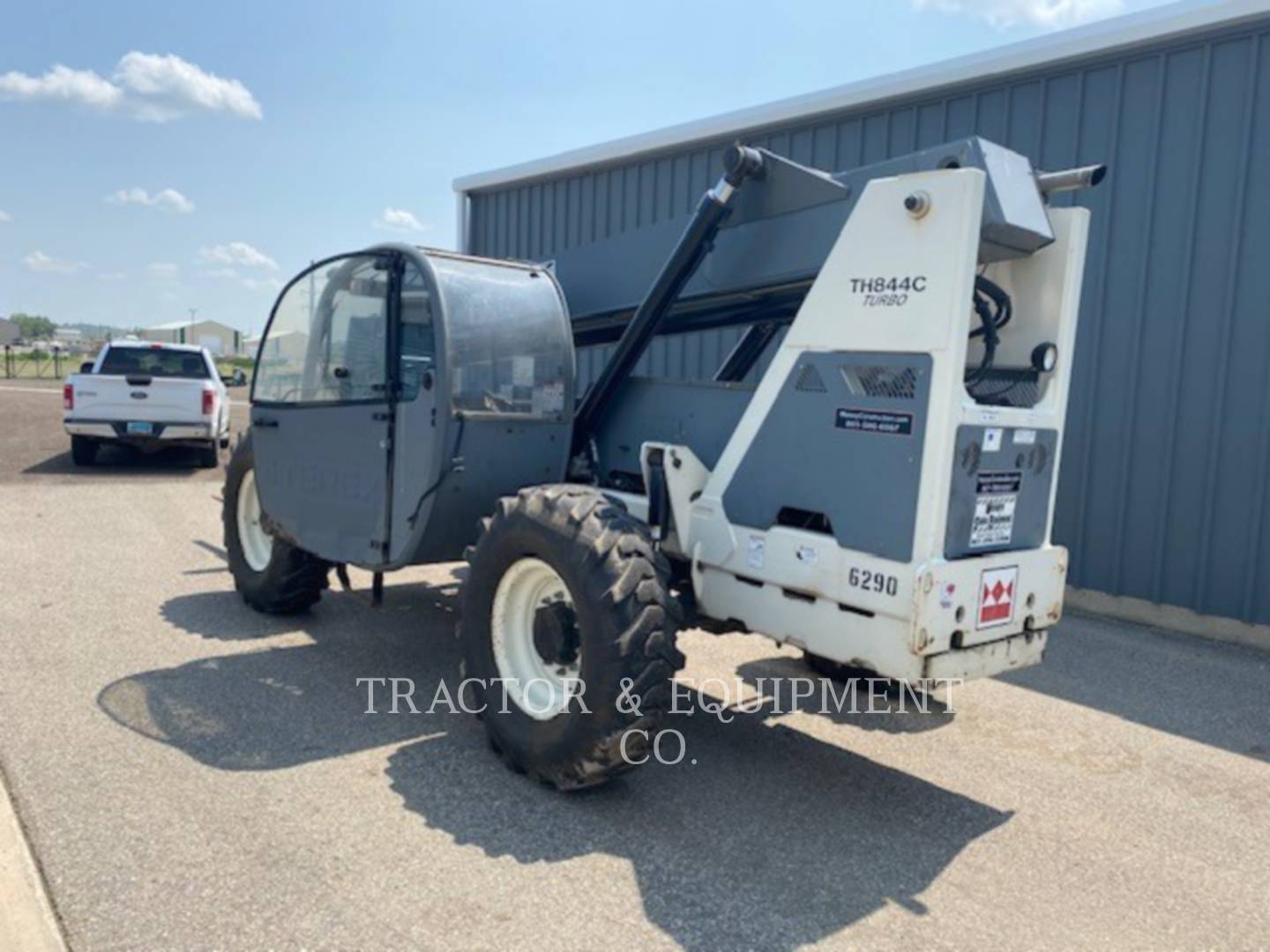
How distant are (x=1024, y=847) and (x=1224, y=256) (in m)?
5.19

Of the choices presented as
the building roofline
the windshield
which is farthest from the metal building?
the windshield

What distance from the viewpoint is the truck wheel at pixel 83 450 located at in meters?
14.1

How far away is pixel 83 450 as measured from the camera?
1415cm

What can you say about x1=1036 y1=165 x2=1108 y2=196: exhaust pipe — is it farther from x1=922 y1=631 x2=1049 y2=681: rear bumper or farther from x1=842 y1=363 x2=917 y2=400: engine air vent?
x1=922 y1=631 x2=1049 y2=681: rear bumper

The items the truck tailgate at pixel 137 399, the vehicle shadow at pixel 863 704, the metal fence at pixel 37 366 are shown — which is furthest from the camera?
the metal fence at pixel 37 366

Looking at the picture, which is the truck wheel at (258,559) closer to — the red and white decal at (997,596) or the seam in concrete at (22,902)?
the seam in concrete at (22,902)

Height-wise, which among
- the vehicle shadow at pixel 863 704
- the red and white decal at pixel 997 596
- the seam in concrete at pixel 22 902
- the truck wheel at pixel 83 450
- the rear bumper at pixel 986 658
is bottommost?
the seam in concrete at pixel 22 902

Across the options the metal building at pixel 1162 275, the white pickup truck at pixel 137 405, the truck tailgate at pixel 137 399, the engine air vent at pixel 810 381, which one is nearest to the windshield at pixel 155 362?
the white pickup truck at pixel 137 405

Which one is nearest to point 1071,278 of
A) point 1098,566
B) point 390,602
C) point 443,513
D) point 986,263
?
point 986,263

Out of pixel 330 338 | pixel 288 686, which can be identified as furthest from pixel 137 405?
pixel 288 686

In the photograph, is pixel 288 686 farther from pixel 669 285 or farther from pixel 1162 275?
pixel 1162 275

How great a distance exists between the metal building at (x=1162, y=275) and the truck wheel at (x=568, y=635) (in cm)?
204

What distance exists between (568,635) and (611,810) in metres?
0.74

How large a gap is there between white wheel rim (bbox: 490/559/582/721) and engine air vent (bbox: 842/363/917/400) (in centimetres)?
147
